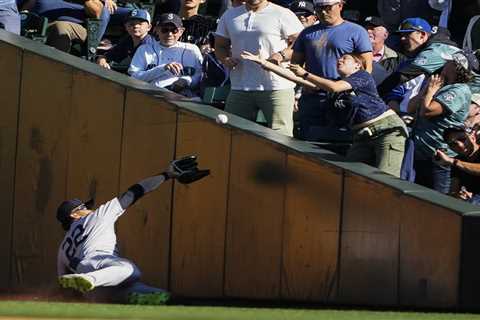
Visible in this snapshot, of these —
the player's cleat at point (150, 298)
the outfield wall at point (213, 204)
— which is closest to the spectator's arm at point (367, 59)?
the outfield wall at point (213, 204)

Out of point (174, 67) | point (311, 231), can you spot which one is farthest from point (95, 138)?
point (311, 231)

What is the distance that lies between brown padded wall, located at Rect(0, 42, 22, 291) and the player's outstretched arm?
8.26 ft

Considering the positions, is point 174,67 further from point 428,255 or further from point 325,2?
point 428,255

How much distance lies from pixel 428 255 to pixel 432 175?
81 centimetres

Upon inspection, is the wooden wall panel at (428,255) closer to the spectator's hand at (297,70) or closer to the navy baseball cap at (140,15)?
the spectator's hand at (297,70)

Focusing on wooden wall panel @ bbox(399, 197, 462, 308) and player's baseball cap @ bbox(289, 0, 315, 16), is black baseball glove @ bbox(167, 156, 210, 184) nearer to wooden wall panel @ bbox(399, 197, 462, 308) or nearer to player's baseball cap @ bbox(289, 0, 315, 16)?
wooden wall panel @ bbox(399, 197, 462, 308)

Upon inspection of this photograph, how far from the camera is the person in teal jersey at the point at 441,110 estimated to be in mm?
10844

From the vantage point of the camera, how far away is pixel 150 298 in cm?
1095

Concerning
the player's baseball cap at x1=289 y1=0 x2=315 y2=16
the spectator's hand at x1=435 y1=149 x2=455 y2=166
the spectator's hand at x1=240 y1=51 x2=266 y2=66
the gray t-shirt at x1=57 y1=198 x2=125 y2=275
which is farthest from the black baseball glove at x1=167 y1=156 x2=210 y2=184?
the player's baseball cap at x1=289 y1=0 x2=315 y2=16

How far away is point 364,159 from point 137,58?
2.96m

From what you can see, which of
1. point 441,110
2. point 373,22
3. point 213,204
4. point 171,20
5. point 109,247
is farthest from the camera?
point 373,22

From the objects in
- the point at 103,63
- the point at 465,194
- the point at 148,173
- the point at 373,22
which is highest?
the point at 373,22

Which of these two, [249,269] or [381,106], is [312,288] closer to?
[249,269]

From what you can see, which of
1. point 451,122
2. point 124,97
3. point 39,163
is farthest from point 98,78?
point 451,122
